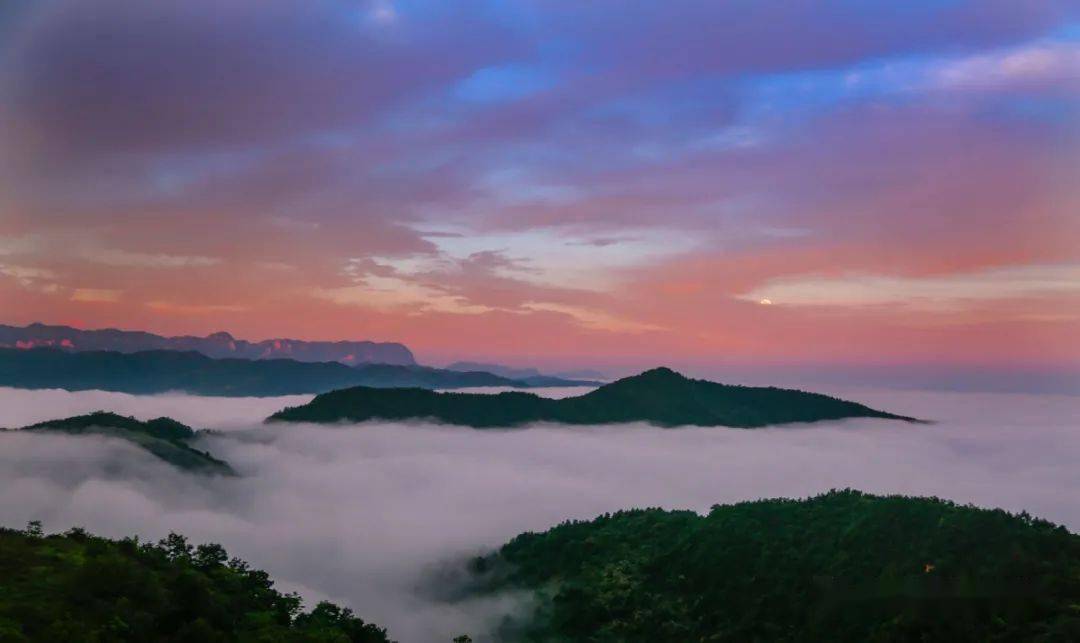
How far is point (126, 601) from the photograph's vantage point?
65.8 meters

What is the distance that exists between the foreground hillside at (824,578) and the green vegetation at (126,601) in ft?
251

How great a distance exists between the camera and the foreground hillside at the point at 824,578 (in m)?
103

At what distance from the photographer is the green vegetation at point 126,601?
60.7 meters

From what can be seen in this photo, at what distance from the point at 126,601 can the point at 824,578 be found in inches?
4731

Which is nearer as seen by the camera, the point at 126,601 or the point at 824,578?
the point at 126,601

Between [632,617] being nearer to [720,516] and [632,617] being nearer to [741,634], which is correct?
[741,634]

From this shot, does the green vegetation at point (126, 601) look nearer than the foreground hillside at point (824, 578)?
Yes

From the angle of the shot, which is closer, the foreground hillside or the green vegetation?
the green vegetation

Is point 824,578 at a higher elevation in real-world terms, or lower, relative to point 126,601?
lower

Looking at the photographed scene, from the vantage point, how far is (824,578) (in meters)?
135

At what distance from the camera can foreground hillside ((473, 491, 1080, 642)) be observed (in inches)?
4065

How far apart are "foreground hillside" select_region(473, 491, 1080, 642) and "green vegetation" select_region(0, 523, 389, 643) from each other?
76643 mm

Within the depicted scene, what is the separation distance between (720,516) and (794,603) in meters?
54.1

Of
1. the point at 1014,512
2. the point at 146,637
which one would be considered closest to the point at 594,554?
the point at 1014,512
